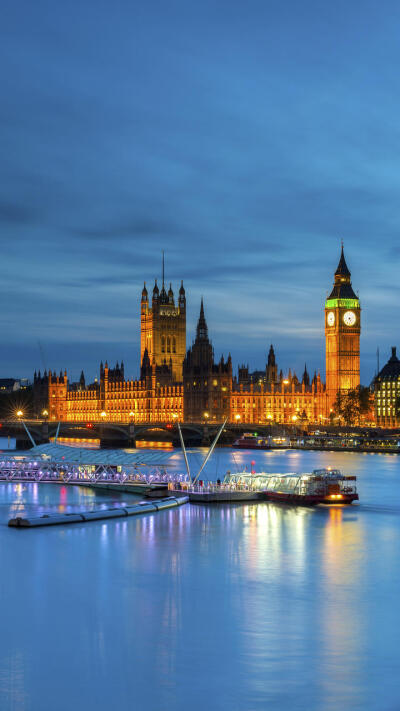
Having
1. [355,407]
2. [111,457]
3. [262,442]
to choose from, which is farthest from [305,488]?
[355,407]

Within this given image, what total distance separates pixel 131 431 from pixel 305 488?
83890mm

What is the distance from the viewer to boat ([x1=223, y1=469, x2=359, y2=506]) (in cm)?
6825

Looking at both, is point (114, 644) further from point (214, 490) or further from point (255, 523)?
point (214, 490)

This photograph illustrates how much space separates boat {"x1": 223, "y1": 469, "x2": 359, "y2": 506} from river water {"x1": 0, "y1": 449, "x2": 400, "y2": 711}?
507 cm

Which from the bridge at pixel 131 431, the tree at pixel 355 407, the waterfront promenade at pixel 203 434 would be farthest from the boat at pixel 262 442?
the tree at pixel 355 407

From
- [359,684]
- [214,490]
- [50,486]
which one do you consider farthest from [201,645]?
[50,486]

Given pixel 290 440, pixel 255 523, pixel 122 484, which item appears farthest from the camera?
pixel 290 440

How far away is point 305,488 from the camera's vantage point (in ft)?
227

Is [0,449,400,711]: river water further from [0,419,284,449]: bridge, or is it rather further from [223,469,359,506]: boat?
[0,419,284,449]: bridge

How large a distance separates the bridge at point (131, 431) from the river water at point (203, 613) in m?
88.8

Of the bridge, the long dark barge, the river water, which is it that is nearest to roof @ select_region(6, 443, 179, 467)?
the long dark barge

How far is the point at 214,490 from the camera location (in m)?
69.2

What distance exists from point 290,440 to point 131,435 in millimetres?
27225

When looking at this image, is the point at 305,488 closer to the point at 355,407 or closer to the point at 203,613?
the point at 203,613
